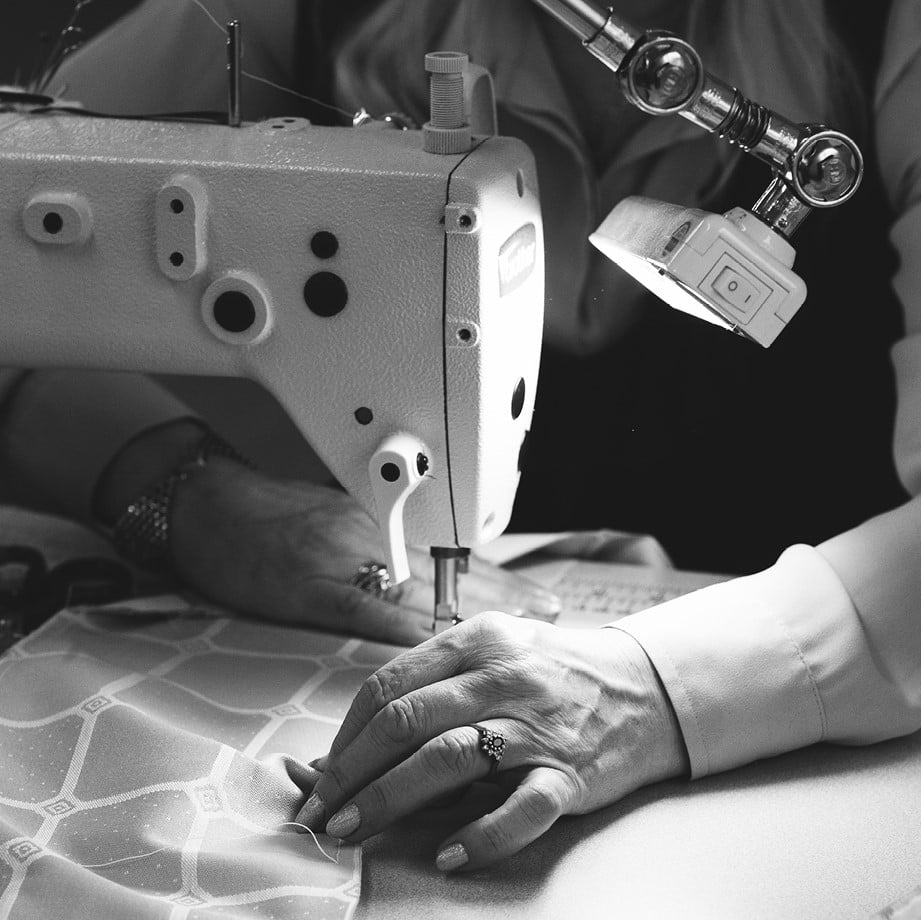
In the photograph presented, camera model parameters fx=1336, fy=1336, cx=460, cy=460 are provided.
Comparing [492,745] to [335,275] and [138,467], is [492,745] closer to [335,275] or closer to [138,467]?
[335,275]

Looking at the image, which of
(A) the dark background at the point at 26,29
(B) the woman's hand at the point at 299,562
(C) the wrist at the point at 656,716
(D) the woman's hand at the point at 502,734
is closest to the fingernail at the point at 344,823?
(D) the woman's hand at the point at 502,734

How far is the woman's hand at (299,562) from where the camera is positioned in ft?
5.11

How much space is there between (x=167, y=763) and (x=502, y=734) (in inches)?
11.5

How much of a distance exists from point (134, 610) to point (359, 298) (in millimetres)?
504

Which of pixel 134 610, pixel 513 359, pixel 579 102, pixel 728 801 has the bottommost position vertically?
pixel 134 610

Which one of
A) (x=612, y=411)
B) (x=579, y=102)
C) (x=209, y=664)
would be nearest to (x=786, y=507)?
(x=612, y=411)

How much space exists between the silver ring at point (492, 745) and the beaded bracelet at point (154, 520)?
69 centimetres

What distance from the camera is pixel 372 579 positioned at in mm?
1585

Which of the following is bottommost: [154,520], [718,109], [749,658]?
[154,520]

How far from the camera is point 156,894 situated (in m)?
1.00

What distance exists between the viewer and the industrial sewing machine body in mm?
1239

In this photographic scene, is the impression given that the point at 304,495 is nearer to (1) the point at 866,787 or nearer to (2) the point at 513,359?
(2) the point at 513,359

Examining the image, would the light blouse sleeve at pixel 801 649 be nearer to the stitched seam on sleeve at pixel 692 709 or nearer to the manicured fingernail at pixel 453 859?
the stitched seam on sleeve at pixel 692 709

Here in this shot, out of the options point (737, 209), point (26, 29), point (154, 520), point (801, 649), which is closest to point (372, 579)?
point (154, 520)
